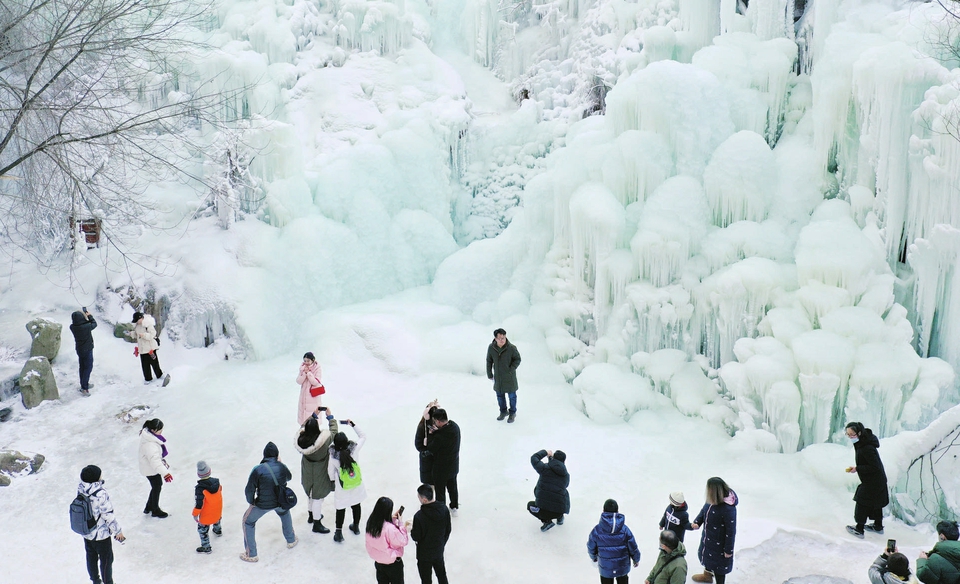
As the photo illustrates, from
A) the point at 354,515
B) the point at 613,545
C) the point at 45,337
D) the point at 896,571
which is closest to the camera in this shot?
the point at 896,571

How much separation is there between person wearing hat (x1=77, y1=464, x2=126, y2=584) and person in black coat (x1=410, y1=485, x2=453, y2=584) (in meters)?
2.54

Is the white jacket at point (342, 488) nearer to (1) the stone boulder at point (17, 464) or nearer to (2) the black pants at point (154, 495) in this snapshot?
(2) the black pants at point (154, 495)

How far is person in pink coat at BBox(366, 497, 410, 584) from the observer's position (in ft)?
17.4

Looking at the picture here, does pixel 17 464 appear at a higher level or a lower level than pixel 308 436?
lower

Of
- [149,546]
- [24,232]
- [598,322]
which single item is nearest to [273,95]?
[24,232]

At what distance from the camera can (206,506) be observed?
21.3 feet

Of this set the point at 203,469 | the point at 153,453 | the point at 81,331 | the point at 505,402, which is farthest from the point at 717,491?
the point at 81,331

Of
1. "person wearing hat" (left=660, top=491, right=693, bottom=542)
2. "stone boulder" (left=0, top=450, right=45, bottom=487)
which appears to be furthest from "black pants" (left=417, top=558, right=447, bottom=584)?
"stone boulder" (left=0, top=450, right=45, bottom=487)

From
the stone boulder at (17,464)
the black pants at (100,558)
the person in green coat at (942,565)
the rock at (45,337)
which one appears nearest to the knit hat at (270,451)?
the black pants at (100,558)

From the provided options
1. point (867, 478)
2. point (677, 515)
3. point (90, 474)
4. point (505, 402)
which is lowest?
point (505, 402)

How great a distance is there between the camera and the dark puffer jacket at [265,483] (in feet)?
20.2

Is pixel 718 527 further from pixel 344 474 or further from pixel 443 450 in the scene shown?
pixel 344 474

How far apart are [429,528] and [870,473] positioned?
4237 mm

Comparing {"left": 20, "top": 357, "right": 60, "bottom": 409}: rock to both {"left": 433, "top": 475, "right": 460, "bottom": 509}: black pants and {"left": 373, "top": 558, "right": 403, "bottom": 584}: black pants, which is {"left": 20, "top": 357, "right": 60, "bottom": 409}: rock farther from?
{"left": 373, "top": 558, "right": 403, "bottom": 584}: black pants
